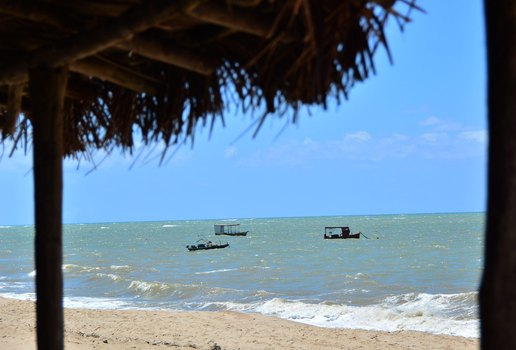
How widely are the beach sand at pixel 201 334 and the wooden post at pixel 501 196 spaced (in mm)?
7525

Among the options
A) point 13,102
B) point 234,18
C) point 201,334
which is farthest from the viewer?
point 201,334

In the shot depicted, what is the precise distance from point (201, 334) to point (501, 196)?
33.1 ft

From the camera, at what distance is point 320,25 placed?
1.75 meters

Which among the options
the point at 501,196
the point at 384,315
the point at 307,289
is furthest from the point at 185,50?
the point at 307,289

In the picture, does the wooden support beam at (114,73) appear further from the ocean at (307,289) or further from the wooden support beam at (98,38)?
the ocean at (307,289)

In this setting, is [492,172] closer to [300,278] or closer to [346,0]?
[346,0]

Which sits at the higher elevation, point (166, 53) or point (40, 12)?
point (40, 12)

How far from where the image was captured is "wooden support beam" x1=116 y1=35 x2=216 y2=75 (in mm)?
1982

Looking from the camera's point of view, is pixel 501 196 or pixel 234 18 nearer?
pixel 501 196

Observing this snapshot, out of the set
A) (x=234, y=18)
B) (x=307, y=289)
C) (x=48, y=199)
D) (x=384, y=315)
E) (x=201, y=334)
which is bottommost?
(x=307, y=289)

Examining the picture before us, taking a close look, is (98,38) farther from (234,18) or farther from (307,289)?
(307,289)

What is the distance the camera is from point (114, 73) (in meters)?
2.29

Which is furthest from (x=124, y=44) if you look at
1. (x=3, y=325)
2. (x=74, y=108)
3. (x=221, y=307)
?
(x=221, y=307)

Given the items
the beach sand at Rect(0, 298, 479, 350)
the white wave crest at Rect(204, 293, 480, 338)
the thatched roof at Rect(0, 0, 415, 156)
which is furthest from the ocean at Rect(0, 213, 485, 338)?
the thatched roof at Rect(0, 0, 415, 156)
